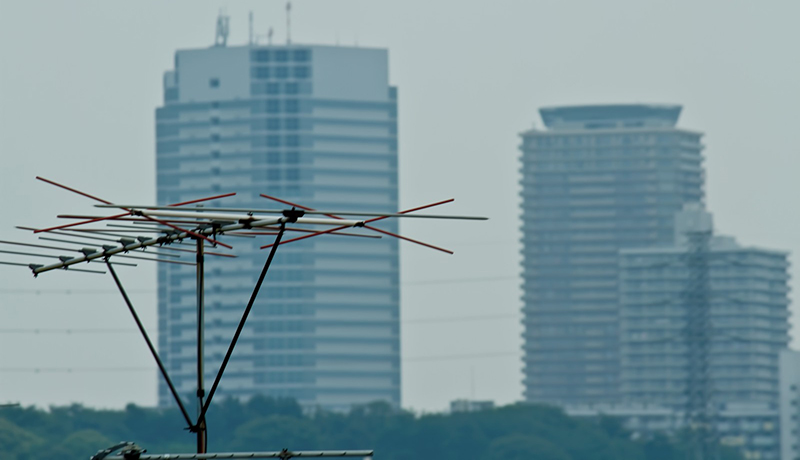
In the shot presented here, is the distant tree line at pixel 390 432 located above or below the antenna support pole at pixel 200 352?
below

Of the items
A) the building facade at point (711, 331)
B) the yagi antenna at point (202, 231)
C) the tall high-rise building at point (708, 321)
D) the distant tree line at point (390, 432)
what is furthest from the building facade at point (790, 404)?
the yagi antenna at point (202, 231)

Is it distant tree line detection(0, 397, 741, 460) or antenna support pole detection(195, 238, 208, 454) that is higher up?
antenna support pole detection(195, 238, 208, 454)

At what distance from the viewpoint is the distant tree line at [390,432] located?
127250 mm

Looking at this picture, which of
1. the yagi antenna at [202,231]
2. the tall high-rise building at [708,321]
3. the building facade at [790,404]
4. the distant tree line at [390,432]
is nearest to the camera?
the yagi antenna at [202,231]

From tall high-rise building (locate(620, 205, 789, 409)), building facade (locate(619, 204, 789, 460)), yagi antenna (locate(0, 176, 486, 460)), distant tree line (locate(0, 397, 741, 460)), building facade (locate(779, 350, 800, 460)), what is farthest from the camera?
tall high-rise building (locate(620, 205, 789, 409))

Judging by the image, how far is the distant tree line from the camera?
12725 cm

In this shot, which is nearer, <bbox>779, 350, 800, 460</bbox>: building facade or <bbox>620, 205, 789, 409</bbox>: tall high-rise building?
<bbox>779, 350, 800, 460</bbox>: building facade

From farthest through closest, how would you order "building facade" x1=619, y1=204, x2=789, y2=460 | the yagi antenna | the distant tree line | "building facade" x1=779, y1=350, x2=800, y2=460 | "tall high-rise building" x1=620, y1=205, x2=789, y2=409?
"tall high-rise building" x1=620, y1=205, x2=789, y2=409 → "building facade" x1=619, y1=204, x2=789, y2=460 → "building facade" x1=779, y1=350, x2=800, y2=460 → the distant tree line → the yagi antenna

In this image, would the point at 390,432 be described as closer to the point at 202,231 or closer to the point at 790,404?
the point at 790,404

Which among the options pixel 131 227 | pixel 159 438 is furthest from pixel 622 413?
pixel 131 227

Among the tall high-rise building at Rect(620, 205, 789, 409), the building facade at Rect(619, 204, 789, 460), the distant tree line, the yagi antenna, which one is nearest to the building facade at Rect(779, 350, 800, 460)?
the building facade at Rect(619, 204, 789, 460)

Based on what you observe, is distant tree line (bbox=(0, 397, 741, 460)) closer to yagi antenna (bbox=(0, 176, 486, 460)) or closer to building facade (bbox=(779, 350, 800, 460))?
building facade (bbox=(779, 350, 800, 460))

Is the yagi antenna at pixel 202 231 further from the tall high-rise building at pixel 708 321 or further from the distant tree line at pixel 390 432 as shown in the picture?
the tall high-rise building at pixel 708 321

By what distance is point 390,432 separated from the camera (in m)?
136
